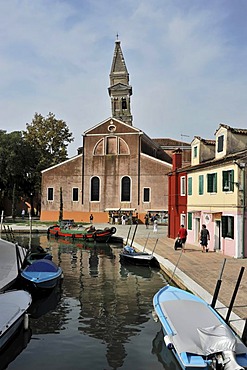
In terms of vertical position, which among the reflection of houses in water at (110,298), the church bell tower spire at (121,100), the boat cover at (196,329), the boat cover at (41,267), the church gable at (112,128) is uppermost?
the church bell tower spire at (121,100)

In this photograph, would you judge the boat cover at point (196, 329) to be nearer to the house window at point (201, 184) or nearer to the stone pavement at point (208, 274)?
the stone pavement at point (208, 274)

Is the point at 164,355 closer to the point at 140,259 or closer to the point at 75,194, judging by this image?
the point at 140,259

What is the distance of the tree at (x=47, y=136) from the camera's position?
177ft

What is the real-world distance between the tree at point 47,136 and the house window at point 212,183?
115 ft

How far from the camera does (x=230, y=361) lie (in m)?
6.96

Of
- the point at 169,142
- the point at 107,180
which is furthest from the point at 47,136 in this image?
the point at 169,142

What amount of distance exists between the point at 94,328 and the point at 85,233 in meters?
21.1

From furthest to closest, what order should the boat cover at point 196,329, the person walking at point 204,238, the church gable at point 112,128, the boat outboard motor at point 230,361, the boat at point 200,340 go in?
the church gable at point 112,128, the person walking at point 204,238, the boat cover at point 196,329, the boat at point 200,340, the boat outboard motor at point 230,361

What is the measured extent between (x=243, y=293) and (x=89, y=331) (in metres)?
4.74

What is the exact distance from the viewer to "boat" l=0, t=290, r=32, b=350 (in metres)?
8.75

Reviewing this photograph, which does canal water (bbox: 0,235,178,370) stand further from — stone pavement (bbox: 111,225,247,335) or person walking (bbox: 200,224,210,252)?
person walking (bbox: 200,224,210,252)

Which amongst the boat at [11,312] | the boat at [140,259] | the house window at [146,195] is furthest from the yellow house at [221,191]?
the house window at [146,195]

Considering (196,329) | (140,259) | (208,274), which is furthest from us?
(140,259)

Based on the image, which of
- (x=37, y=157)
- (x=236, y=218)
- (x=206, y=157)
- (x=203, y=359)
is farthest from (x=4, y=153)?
(x=203, y=359)
